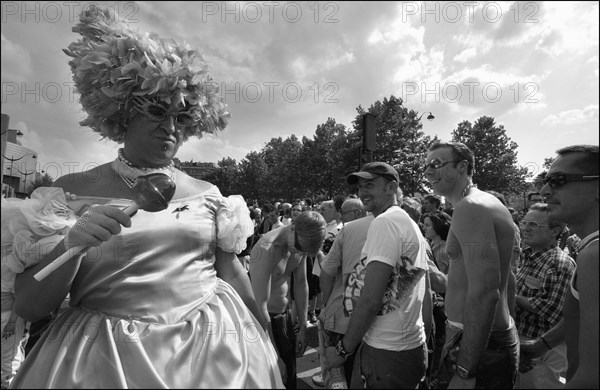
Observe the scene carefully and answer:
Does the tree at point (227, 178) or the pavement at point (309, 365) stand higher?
the tree at point (227, 178)

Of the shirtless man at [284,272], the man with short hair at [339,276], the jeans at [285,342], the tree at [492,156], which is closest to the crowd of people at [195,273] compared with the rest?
the man with short hair at [339,276]

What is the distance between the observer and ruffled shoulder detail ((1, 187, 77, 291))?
131cm

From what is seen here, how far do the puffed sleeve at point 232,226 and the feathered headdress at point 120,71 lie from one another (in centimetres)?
54

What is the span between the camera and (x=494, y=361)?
2082 millimetres

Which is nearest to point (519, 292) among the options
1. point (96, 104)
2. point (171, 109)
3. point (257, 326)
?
point (257, 326)

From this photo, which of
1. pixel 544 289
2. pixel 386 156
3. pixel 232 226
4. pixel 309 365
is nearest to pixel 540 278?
pixel 544 289

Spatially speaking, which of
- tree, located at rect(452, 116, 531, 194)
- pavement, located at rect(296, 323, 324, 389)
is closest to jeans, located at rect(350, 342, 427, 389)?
pavement, located at rect(296, 323, 324, 389)

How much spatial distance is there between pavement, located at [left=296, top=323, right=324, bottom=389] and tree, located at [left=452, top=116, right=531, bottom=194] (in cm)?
3654

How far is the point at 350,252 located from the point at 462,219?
110 cm

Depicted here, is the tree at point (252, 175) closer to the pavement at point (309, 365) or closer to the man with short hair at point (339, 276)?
the pavement at point (309, 365)

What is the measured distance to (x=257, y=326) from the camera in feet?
5.64

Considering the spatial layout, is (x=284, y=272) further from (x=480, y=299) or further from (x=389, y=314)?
(x=480, y=299)

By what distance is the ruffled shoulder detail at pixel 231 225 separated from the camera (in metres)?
1.86

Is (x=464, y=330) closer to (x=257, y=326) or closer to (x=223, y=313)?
(x=257, y=326)
